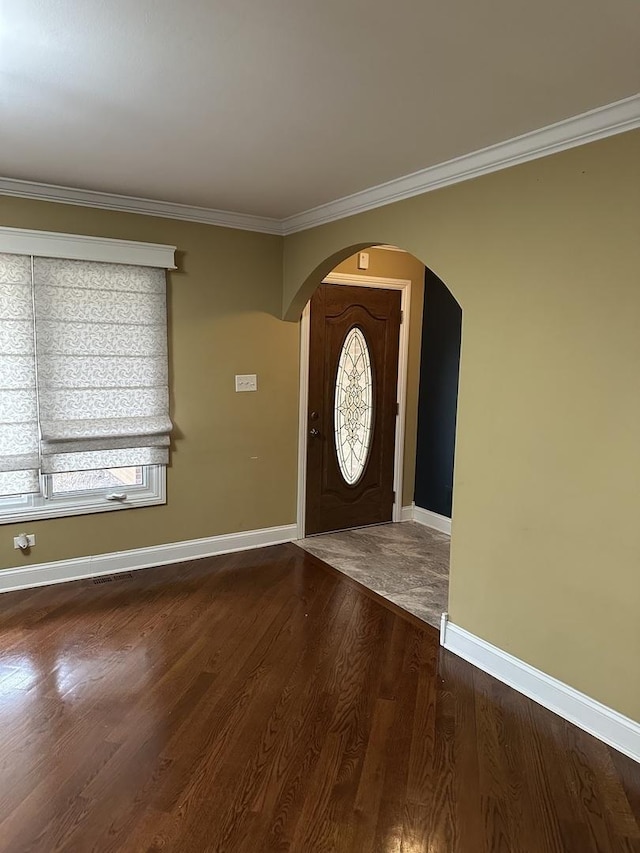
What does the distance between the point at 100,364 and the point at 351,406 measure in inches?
82.7

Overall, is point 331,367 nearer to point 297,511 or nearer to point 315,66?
point 297,511

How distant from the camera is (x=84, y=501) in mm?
3883

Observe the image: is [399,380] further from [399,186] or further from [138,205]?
[138,205]

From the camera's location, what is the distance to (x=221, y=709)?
254cm

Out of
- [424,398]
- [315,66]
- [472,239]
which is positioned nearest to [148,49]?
→ [315,66]

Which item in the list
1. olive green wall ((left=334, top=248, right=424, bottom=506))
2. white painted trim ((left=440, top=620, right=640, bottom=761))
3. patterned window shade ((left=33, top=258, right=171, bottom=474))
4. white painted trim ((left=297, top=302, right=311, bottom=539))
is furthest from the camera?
olive green wall ((left=334, top=248, right=424, bottom=506))

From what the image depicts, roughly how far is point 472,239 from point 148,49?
65.2 inches

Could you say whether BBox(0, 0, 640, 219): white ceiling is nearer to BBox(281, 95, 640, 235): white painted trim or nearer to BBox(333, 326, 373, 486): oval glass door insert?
BBox(281, 95, 640, 235): white painted trim

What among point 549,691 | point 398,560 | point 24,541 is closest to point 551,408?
point 549,691

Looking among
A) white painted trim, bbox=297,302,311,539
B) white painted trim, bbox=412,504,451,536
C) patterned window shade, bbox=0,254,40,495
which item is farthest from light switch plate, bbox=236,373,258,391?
white painted trim, bbox=412,504,451,536

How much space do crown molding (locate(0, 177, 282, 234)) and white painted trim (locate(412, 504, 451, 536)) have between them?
9.02 feet

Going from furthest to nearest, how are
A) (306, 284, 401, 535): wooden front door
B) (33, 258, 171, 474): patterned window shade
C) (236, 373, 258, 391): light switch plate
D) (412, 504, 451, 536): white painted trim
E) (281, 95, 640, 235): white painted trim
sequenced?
(412, 504, 451, 536): white painted trim → (306, 284, 401, 535): wooden front door → (236, 373, 258, 391): light switch plate → (33, 258, 171, 474): patterned window shade → (281, 95, 640, 235): white painted trim

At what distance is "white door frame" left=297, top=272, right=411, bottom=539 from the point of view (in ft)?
15.4

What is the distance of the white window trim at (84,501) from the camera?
3.67 m
